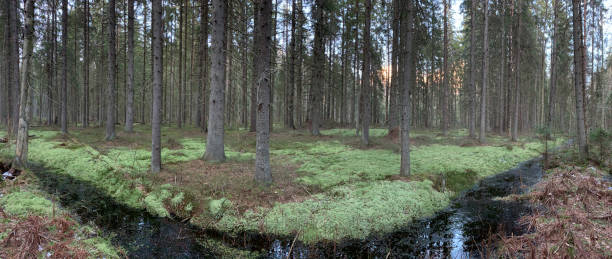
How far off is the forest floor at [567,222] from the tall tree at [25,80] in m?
13.7

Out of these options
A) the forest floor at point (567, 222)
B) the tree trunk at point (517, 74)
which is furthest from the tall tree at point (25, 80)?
the tree trunk at point (517, 74)

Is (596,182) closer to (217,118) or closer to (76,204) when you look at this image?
(217,118)

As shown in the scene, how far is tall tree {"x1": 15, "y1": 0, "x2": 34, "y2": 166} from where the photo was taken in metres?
8.84

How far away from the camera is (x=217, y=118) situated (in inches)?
400

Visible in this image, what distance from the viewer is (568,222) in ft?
17.6

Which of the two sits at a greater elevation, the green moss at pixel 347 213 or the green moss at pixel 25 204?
the green moss at pixel 25 204

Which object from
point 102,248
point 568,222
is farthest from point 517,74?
point 102,248

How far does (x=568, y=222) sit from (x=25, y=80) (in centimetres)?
1509

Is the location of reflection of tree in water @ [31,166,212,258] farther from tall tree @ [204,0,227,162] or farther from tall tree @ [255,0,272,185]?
tall tree @ [204,0,227,162]

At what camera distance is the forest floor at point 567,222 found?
4268mm

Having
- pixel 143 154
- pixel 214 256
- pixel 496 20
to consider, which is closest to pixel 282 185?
pixel 214 256

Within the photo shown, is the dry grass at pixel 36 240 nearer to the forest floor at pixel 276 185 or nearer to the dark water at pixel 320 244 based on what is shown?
the forest floor at pixel 276 185

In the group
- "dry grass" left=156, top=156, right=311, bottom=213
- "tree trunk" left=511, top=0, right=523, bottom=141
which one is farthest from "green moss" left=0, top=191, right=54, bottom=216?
"tree trunk" left=511, top=0, right=523, bottom=141

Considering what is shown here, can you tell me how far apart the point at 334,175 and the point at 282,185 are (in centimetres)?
215
